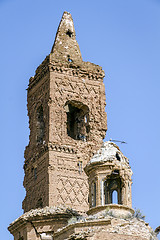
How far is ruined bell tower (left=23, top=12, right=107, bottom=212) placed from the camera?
3922 centimetres

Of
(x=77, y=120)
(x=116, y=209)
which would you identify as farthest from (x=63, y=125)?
(x=116, y=209)

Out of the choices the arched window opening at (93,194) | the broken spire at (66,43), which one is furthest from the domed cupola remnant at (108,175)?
the broken spire at (66,43)

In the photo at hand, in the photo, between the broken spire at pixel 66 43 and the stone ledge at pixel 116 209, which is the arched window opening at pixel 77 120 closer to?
the broken spire at pixel 66 43

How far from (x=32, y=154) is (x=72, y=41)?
20.1 ft

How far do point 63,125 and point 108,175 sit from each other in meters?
6.81

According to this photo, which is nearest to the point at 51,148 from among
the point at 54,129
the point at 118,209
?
the point at 54,129

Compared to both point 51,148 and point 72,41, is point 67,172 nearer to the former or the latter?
point 51,148

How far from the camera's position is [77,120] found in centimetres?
4200

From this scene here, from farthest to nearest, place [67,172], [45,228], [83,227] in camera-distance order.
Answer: [67,172]
[45,228]
[83,227]

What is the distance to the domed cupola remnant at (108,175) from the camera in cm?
3428

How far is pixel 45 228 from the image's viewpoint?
36.4 m

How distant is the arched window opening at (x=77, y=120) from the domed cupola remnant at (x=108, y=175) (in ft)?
20.7

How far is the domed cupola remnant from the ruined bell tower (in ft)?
13.5

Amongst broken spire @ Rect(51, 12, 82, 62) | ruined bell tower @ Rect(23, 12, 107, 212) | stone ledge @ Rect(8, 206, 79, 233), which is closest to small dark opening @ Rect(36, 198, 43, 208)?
ruined bell tower @ Rect(23, 12, 107, 212)
